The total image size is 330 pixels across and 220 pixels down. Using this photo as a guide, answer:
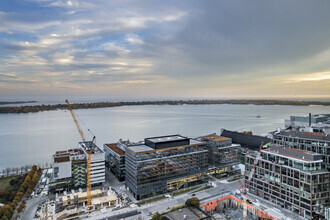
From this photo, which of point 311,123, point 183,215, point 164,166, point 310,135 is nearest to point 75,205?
point 164,166

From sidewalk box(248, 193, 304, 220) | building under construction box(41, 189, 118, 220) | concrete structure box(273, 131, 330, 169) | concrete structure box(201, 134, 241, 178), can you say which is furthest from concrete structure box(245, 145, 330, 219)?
building under construction box(41, 189, 118, 220)

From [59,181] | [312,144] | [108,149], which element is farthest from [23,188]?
[312,144]

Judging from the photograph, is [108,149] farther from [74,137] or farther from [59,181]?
[74,137]

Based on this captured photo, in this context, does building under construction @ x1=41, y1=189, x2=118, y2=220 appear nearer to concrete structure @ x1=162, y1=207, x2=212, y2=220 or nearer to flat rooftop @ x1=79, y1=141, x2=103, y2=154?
flat rooftop @ x1=79, y1=141, x2=103, y2=154

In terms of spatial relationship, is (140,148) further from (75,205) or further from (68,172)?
(68,172)

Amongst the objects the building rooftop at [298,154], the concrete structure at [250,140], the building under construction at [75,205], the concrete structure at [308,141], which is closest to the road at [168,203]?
the building under construction at [75,205]

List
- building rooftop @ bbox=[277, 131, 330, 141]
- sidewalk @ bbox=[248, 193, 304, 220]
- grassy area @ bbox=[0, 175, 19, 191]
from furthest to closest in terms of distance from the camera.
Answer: grassy area @ bbox=[0, 175, 19, 191]
building rooftop @ bbox=[277, 131, 330, 141]
sidewalk @ bbox=[248, 193, 304, 220]
